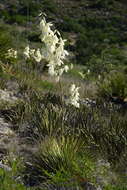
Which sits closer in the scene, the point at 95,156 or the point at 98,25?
the point at 95,156

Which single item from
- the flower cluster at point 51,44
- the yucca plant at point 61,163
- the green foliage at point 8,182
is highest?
the flower cluster at point 51,44

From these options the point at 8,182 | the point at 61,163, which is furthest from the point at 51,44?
the point at 8,182

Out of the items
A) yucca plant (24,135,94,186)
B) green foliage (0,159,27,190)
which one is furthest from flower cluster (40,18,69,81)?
green foliage (0,159,27,190)

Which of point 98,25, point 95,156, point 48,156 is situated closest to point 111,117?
point 95,156

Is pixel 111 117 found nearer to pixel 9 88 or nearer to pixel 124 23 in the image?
pixel 9 88

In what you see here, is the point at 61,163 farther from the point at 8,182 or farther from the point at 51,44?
the point at 51,44

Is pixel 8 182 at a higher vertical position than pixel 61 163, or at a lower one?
higher

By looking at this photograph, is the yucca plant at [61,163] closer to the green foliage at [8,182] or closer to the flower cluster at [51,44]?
the green foliage at [8,182]

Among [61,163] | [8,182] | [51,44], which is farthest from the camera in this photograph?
[51,44]

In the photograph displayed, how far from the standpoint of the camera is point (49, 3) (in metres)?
34.0

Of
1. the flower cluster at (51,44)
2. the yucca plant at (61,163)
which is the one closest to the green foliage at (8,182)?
the yucca plant at (61,163)

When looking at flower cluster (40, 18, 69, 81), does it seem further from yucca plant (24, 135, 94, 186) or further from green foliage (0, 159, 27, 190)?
green foliage (0, 159, 27, 190)

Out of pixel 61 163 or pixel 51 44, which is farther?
pixel 51 44

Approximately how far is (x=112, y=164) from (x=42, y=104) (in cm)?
201
